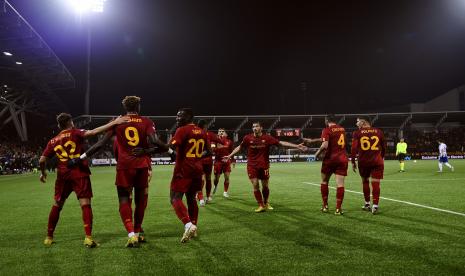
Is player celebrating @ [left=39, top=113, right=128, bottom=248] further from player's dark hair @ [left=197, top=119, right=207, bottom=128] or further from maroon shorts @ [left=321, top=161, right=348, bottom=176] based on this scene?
maroon shorts @ [left=321, top=161, right=348, bottom=176]

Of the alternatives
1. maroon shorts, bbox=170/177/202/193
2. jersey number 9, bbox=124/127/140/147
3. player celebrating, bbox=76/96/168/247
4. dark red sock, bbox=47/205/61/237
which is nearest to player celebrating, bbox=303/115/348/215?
maroon shorts, bbox=170/177/202/193

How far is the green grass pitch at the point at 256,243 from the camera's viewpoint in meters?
5.24

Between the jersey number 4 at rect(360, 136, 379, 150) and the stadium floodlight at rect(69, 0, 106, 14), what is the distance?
33.5 meters

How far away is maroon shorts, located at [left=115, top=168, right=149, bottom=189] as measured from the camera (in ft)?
21.5

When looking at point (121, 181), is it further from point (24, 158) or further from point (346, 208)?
point (24, 158)

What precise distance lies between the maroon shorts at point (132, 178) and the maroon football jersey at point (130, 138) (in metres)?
0.08

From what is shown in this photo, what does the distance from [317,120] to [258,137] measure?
5482cm

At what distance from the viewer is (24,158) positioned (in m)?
36.9

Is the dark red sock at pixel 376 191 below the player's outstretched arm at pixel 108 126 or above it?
below

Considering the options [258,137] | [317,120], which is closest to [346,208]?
[258,137]

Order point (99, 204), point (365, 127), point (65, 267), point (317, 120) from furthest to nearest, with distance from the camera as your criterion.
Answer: point (317, 120) < point (99, 204) < point (365, 127) < point (65, 267)

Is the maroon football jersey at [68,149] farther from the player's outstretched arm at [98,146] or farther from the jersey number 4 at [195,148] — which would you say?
the jersey number 4 at [195,148]

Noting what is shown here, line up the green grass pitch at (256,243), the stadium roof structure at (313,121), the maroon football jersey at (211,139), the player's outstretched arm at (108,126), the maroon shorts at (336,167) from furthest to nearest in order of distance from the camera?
the stadium roof structure at (313,121)
the maroon football jersey at (211,139)
the maroon shorts at (336,167)
the player's outstretched arm at (108,126)
the green grass pitch at (256,243)

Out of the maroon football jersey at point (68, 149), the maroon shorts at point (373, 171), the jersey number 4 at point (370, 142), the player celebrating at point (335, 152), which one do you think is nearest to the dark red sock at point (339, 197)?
the player celebrating at point (335, 152)
